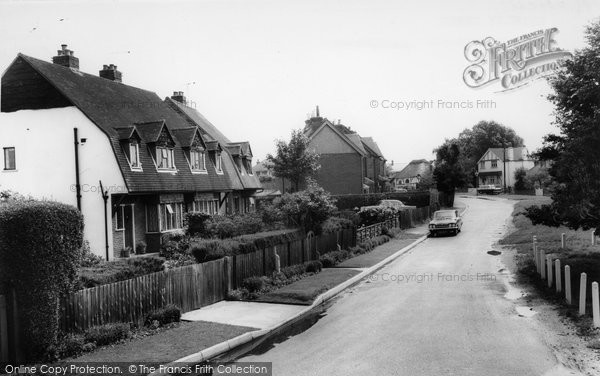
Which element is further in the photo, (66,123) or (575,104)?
(66,123)

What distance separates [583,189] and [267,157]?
39.2 m

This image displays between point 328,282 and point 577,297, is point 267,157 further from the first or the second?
point 577,297

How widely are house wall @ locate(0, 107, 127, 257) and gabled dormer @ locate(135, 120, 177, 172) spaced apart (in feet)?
9.78

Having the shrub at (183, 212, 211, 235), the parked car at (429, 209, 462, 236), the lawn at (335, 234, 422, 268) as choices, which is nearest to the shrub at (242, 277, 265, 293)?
the lawn at (335, 234, 422, 268)

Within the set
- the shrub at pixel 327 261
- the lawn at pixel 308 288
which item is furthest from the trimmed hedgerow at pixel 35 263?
the shrub at pixel 327 261

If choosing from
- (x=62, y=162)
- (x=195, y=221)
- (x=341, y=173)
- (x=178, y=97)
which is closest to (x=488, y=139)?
(x=341, y=173)

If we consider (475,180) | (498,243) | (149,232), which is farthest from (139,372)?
(475,180)

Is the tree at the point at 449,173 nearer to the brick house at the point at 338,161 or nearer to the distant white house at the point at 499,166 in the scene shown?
the brick house at the point at 338,161

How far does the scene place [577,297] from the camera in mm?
13469

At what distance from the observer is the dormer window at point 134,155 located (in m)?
24.5

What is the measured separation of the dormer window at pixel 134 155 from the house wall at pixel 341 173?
34147 millimetres

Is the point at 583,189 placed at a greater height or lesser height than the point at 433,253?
greater

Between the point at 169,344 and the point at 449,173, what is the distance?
5126 cm

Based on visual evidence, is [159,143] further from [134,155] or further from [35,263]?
[35,263]
